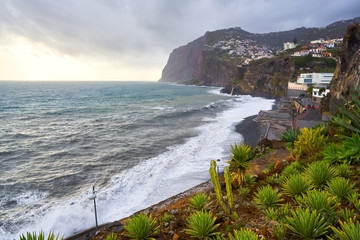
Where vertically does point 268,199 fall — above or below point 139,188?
above

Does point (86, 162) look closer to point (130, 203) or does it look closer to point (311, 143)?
point (130, 203)

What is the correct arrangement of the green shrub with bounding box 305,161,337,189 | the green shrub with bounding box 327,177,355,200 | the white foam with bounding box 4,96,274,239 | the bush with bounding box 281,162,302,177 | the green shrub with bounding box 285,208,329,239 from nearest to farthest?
1. the green shrub with bounding box 285,208,329,239
2. the green shrub with bounding box 327,177,355,200
3. the green shrub with bounding box 305,161,337,189
4. the bush with bounding box 281,162,302,177
5. the white foam with bounding box 4,96,274,239

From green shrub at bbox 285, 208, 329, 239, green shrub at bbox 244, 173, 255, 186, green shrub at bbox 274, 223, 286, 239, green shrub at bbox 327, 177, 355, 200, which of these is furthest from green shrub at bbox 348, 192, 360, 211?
green shrub at bbox 244, 173, 255, 186

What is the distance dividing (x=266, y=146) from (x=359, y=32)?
23.5 metres

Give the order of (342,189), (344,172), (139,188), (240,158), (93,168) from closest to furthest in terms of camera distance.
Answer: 1. (342,189)
2. (344,172)
3. (240,158)
4. (139,188)
5. (93,168)

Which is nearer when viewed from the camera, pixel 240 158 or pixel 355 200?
pixel 355 200

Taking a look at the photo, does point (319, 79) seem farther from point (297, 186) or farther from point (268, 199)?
point (268, 199)

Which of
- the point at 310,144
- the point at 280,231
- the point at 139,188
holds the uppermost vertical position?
the point at 310,144

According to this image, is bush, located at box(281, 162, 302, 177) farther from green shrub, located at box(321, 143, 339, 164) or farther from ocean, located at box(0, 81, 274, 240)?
ocean, located at box(0, 81, 274, 240)

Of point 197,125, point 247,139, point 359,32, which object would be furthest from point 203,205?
point 359,32

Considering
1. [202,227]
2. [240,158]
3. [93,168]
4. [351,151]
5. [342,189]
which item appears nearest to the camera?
[202,227]

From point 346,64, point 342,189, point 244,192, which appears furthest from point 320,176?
point 346,64

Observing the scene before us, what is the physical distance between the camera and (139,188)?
612 inches

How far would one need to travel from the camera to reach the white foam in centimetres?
1220
